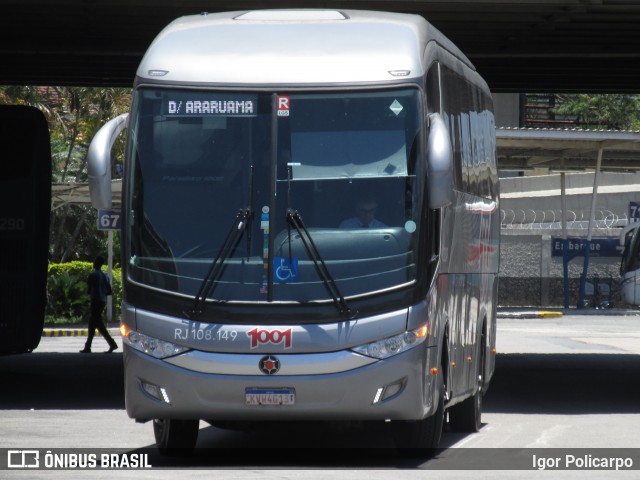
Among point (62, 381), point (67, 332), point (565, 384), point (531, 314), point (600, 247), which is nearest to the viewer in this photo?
point (62, 381)

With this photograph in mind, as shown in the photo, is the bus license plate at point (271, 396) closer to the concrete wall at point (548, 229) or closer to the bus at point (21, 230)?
the bus at point (21, 230)

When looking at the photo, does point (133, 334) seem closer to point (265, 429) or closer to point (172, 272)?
point (172, 272)

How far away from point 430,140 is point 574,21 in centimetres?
969

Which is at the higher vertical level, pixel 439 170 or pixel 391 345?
pixel 439 170

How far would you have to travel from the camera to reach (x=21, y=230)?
65.2ft

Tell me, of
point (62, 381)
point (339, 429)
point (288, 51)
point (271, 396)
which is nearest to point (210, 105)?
Result: point (288, 51)

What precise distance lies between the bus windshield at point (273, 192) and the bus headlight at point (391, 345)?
384 mm

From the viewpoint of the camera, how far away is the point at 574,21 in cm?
2019

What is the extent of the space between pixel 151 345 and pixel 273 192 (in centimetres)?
150

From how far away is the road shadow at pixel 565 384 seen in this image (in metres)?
18.0

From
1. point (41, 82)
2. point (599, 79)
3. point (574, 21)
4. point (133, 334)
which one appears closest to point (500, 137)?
point (599, 79)

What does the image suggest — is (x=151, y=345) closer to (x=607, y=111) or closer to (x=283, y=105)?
(x=283, y=105)

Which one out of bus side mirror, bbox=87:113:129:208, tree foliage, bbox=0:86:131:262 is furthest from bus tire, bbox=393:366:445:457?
tree foliage, bbox=0:86:131:262

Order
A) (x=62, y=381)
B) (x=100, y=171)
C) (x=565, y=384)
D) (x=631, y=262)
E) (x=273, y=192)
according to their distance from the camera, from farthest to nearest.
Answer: (x=631, y=262) < (x=565, y=384) < (x=62, y=381) < (x=100, y=171) < (x=273, y=192)
